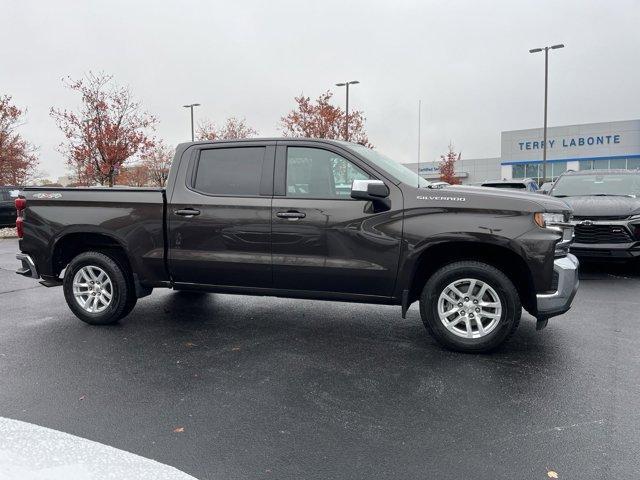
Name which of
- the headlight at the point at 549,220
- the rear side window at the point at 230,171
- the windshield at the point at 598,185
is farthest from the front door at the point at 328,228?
the windshield at the point at 598,185

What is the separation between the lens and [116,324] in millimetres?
5680

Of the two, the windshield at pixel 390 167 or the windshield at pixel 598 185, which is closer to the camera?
the windshield at pixel 390 167

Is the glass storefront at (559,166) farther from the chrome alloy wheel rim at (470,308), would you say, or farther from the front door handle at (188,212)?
the front door handle at (188,212)

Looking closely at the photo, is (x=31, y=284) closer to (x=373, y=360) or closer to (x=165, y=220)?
(x=165, y=220)

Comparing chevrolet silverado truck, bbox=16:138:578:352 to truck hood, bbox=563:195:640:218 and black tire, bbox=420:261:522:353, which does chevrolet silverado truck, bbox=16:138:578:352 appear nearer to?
black tire, bbox=420:261:522:353

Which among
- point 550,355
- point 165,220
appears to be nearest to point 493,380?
point 550,355

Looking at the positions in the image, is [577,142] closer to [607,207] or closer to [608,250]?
[607,207]

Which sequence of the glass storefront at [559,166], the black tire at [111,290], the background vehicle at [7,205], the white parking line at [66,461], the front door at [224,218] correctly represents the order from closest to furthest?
the white parking line at [66,461] < the front door at [224,218] < the black tire at [111,290] < the background vehicle at [7,205] < the glass storefront at [559,166]

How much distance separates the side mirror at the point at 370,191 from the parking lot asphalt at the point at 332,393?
140 centimetres

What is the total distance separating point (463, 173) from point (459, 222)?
61615 millimetres

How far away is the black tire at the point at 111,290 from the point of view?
18.1 ft

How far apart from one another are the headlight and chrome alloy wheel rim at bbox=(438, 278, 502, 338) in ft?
2.27

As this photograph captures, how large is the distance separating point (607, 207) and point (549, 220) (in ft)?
14.6

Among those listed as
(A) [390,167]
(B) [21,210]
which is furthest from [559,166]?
(B) [21,210]
